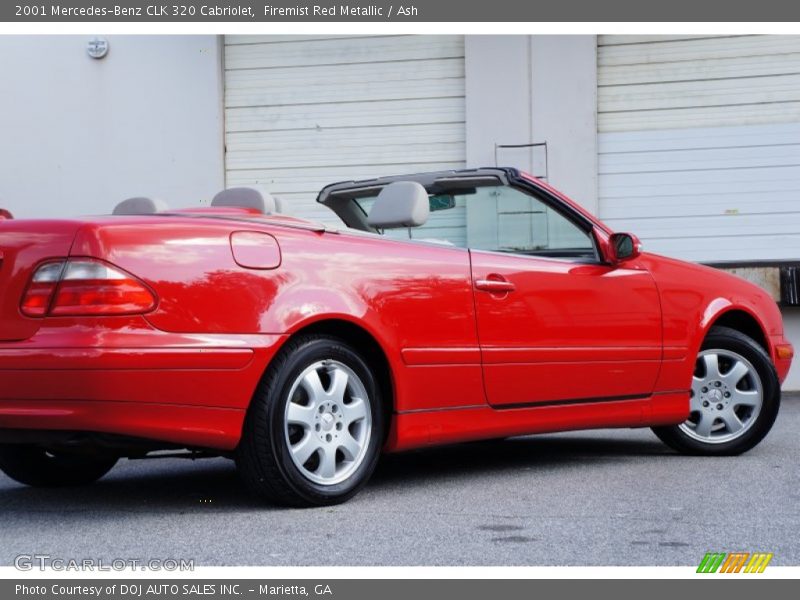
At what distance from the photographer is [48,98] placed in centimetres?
1316

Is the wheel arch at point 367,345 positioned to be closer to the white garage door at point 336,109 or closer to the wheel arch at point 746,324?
the wheel arch at point 746,324

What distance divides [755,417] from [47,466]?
11.6 feet

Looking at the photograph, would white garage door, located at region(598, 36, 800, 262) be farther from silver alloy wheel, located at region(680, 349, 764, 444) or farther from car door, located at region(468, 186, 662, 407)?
car door, located at region(468, 186, 662, 407)

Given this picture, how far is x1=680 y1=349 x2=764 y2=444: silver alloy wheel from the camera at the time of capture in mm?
7109

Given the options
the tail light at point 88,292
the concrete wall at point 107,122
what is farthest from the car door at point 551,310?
the concrete wall at point 107,122

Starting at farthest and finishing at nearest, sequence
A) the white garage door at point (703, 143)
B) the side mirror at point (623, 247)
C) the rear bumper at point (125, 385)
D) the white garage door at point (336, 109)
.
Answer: the white garage door at point (336, 109), the white garage door at point (703, 143), the side mirror at point (623, 247), the rear bumper at point (125, 385)

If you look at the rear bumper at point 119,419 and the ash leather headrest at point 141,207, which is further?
the ash leather headrest at point 141,207

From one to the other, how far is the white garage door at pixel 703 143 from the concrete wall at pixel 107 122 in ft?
12.3

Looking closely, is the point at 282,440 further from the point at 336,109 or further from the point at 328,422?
the point at 336,109

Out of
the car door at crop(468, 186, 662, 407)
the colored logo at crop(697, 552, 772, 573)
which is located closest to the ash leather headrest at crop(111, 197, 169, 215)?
the car door at crop(468, 186, 662, 407)

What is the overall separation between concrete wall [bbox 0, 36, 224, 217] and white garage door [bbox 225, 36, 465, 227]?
0.30 m

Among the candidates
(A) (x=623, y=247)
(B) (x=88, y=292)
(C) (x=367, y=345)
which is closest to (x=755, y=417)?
(A) (x=623, y=247)

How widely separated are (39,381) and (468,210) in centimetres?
256

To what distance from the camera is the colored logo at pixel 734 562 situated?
414 centimetres
